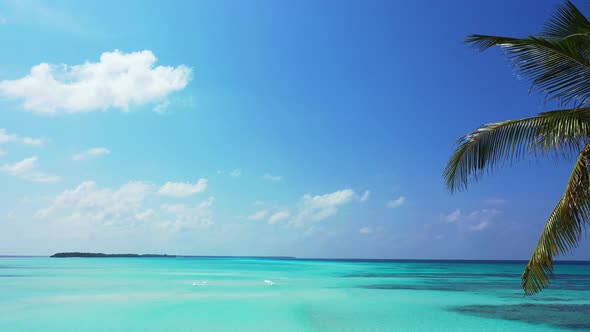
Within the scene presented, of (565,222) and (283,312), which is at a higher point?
(565,222)

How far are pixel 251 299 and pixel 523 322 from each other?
27.8 feet

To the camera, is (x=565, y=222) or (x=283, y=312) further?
(x=283, y=312)

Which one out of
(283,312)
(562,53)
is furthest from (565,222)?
(283,312)

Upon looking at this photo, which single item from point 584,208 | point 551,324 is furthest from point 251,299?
point 584,208

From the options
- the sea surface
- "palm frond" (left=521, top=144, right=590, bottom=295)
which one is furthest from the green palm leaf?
the sea surface

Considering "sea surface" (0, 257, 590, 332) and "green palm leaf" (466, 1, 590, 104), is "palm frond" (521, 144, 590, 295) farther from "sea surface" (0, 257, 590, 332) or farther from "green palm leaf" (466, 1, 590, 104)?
"sea surface" (0, 257, 590, 332)

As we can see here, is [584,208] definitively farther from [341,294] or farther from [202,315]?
[341,294]

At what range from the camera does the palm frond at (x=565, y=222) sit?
441cm

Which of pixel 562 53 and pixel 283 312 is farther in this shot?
pixel 283 312

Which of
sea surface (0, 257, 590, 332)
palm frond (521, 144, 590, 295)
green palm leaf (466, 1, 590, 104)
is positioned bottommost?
sea surface (0, 257, 590, 332)

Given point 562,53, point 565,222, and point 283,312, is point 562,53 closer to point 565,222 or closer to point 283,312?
point 565,222

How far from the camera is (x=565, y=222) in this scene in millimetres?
4566

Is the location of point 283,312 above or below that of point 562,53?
below

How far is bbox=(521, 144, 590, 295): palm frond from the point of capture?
4.41m
